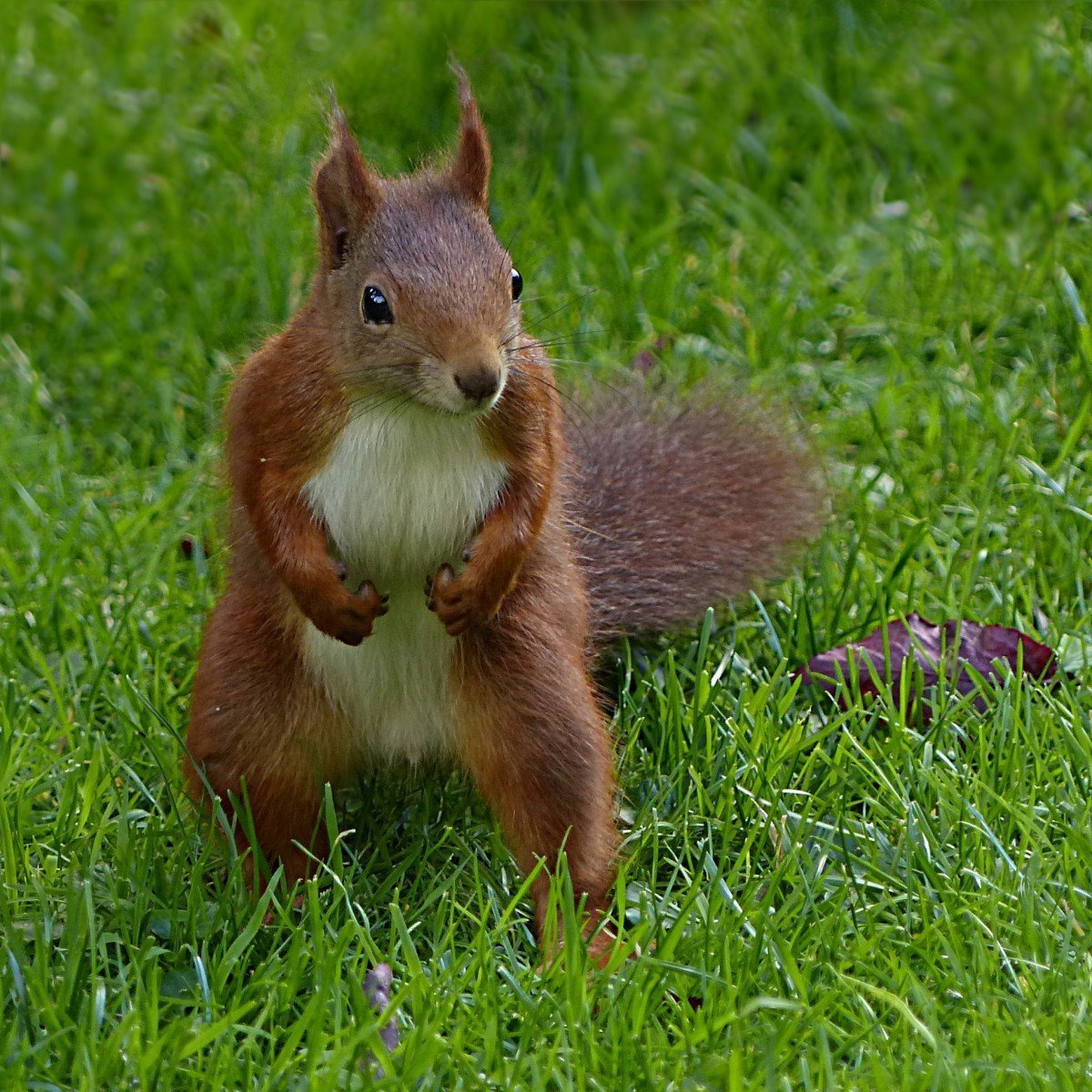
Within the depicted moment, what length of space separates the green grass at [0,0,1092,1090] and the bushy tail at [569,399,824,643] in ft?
0.35

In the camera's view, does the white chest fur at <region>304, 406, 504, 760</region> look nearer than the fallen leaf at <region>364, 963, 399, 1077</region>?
No

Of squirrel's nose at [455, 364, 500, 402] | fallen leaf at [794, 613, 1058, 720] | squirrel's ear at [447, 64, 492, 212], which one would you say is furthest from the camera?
fallen leaf at [794, 613, 1058, 720]

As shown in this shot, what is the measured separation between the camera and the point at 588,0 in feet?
15.8

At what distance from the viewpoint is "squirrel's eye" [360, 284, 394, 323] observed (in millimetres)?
2238

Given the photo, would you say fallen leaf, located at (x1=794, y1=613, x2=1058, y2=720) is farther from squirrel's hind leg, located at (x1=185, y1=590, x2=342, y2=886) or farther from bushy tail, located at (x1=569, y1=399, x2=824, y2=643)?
squirrel's hind leg, located at (x1=185, y1=590, x2=342, y2=886)

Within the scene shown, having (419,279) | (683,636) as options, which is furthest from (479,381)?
(683,636)

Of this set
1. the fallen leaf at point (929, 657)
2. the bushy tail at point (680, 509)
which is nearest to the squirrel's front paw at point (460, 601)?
the bushy tail at point (680, 509)

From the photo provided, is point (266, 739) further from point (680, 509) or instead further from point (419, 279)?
point (680, 509)

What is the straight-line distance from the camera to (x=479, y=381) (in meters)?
2.13

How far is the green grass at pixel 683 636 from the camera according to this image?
2131mm

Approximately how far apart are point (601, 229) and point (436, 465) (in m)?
1.96

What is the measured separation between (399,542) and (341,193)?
443 mm

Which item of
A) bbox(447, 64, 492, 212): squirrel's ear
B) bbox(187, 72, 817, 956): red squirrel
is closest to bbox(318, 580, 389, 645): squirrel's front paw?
bbox(187, 72, 817, 956): red squirrel

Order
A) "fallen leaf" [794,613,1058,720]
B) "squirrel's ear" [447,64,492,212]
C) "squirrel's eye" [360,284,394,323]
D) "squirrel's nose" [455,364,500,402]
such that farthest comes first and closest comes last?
"fallen leaf" [794,613,1058,720] → "squirrel's ear" [447,64,492,212] → "squirrel's eye" [360,284,394,323] → "squirrel's nose" [455,364,500,402]
